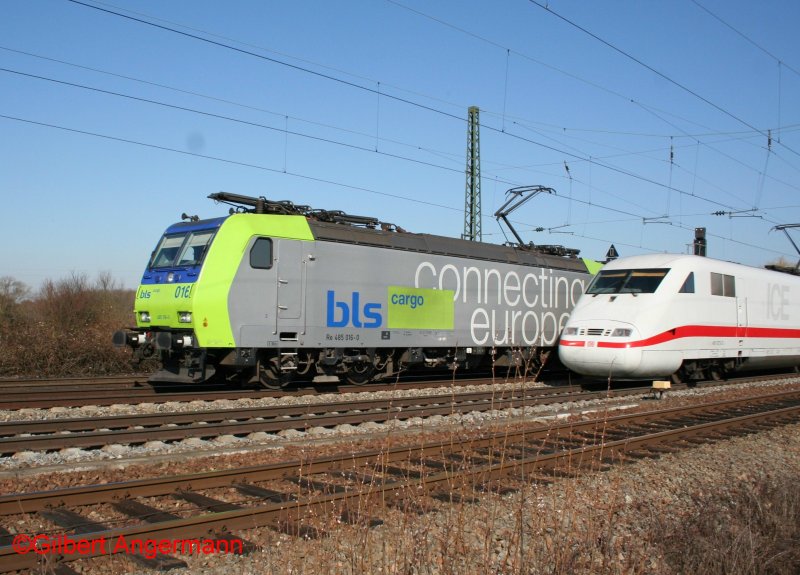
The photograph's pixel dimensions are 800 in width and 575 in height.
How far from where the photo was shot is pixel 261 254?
12883 millimetres

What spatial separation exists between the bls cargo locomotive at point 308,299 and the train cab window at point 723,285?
4863 millimetres

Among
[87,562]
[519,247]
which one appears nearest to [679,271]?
[519,247]

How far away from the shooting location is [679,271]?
15453mm

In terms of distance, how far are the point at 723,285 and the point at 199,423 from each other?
1275cm

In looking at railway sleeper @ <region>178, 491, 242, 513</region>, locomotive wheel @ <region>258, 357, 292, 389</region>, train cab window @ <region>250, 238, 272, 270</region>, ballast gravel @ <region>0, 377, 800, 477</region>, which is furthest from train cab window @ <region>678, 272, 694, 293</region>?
railway sleeper @ <region>178, 491, 242, 513</region>

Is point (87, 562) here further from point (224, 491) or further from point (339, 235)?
point (339, 235)

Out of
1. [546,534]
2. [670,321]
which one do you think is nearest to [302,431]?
[546,534]

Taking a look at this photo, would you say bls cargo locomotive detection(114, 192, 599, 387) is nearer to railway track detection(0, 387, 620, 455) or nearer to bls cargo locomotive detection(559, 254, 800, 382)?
railway track detection(0, 387, 620, 455)

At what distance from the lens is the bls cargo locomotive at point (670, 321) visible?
14484mm

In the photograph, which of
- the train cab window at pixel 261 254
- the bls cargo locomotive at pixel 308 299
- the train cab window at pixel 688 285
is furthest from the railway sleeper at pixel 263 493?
the train cab window at pixel 688 285

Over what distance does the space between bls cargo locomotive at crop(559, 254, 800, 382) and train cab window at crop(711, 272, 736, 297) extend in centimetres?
1

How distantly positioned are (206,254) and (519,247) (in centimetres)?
945

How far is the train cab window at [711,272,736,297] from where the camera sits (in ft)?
53.9

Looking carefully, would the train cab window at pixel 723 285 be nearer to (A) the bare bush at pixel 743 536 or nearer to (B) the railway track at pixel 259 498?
(B) the railway track at pixel 259 498
